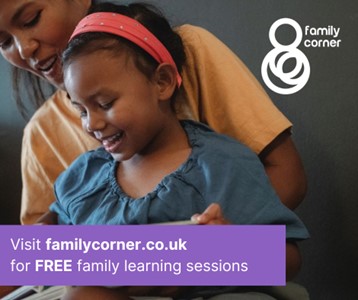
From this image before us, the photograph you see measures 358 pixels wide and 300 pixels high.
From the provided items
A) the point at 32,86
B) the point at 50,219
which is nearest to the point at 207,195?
the point at 50,219

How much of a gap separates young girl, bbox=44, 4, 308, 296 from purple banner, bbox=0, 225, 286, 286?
0.13 feet

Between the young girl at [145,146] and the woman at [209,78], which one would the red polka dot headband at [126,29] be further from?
the woman at [209,78]

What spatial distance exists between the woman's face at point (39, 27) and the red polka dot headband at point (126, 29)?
154mm

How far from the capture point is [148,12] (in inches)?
39.3

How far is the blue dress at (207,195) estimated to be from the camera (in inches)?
33.6

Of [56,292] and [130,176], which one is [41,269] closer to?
[56,292]

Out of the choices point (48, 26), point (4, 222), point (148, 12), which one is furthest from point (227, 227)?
point (4, 222)

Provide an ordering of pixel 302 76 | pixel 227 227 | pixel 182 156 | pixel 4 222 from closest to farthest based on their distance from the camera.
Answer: pixel 227 227
pixel 182 156
pixel 302 76
pixel 4 222

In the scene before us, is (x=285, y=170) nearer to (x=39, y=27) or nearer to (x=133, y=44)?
(x=133, y=44)

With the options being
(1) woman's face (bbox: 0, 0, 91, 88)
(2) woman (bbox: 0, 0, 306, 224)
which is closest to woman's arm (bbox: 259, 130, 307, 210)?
(2) woman (bbox: 0, 0, 306, 224)

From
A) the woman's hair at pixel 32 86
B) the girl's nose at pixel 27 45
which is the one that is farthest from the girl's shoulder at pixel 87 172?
the woman's hair at pixel 32 86

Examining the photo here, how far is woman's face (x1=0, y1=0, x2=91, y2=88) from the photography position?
107 cm

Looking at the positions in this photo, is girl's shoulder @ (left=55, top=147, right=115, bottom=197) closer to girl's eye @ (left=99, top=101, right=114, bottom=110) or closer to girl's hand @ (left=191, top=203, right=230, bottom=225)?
girl's eye @ (left=99, top=101, right=114, bottom=110)

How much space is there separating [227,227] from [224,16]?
2.38ft
